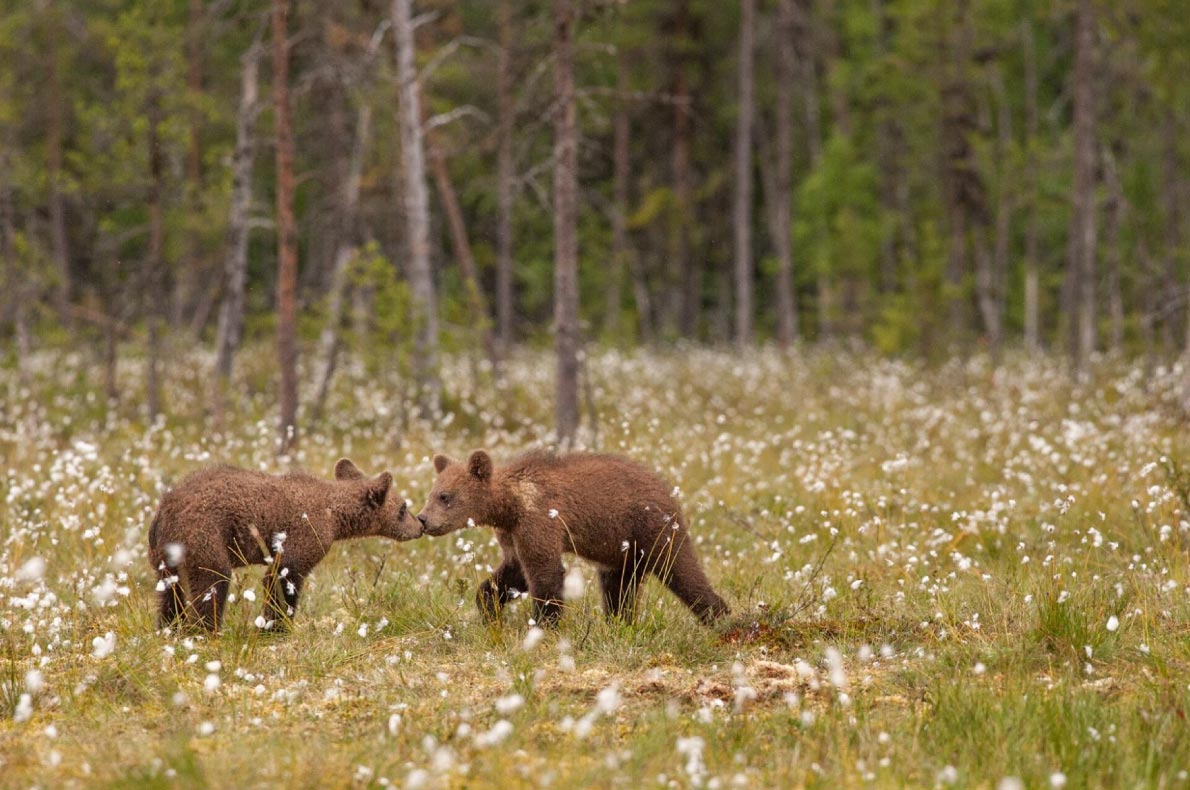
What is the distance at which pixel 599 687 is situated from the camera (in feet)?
20.1

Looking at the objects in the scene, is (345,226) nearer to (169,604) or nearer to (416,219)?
(416,219)

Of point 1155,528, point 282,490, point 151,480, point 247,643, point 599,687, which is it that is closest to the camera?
point 599,687

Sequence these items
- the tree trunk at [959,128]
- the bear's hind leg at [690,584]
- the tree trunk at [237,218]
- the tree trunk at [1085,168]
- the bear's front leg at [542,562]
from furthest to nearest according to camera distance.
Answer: the tree trunk at [959,128] → the tree trunk at [1085,168] → the tree trunk at [237,218] → the bear's hind leg at [690,584] → the bear's front leg at [542,562]

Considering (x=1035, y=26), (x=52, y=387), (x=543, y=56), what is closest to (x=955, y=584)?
(x=543, y=56)

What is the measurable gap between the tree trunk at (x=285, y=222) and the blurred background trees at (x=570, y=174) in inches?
1.6

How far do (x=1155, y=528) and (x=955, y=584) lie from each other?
7.57ft

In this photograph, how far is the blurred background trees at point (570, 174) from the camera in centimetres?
1736

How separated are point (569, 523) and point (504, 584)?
62 centimetres

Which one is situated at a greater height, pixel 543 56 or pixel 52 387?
pixel 543 56

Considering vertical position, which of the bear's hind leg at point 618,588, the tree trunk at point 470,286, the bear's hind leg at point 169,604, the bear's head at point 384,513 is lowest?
the bear's hind leg at point 618,588

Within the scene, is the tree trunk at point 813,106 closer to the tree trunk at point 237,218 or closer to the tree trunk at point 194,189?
the tree trunk at point 194,189

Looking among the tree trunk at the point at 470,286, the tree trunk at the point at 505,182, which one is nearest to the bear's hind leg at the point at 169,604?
the tree trunk at the point at 470,286

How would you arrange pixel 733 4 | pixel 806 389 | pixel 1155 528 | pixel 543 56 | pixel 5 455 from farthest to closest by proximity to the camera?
pixel 733 4, pixel 806 389, pixel 543 56, pixel 5 455, pixel 1155 528

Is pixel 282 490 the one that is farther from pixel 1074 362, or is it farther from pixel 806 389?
pixel 1074 362
